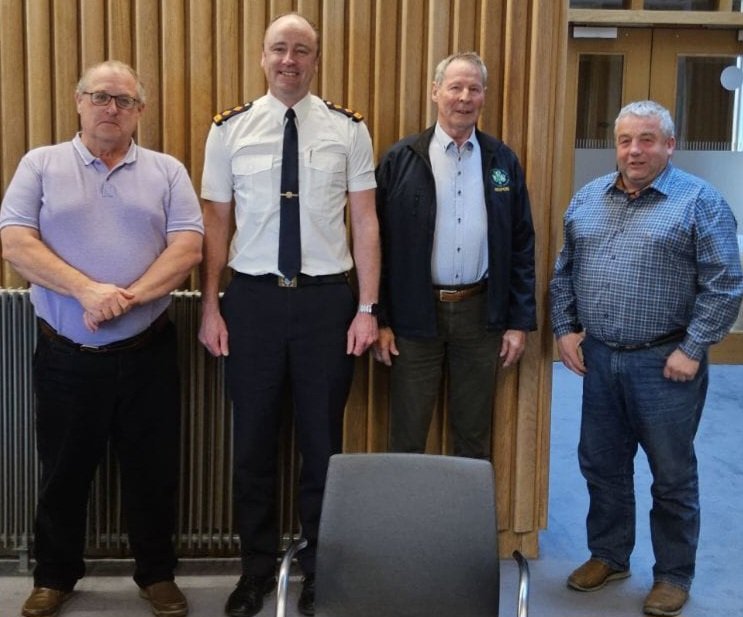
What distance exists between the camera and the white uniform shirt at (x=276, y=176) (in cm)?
347

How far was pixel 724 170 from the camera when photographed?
7.57 m

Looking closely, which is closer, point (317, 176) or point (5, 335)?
point (317, 176)

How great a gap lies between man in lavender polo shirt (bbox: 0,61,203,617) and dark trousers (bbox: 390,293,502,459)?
0.91 metres

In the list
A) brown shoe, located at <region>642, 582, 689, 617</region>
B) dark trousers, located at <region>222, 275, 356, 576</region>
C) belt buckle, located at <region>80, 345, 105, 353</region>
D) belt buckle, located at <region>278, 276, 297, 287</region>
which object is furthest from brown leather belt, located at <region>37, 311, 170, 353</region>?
brown shoe, located at <region>642, 582, 689, 617</region>

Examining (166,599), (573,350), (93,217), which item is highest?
(93,217)

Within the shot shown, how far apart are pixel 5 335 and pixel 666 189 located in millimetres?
2737

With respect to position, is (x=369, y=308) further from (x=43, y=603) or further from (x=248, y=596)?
(x=43, y=603)

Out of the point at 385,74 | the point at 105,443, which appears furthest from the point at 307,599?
the point at 385,74

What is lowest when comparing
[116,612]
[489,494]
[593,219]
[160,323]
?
[116,612]

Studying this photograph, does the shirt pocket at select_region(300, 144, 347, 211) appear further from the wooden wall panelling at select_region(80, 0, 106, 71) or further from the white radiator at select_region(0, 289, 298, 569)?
the wooden wall panelling at select_region(80, 0, 106, 71)

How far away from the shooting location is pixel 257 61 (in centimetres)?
385

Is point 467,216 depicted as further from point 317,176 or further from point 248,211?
point 248,211

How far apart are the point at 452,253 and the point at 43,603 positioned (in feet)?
6.89

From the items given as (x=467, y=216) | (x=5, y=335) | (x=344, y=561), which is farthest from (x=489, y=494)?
(x=5, y=335)
